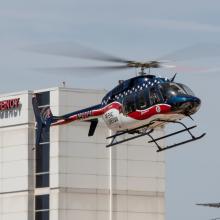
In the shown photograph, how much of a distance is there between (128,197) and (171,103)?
44.4m

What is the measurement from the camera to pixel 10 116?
426 ft

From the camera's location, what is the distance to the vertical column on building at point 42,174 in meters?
128

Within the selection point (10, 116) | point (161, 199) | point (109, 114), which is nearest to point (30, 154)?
point (10, 116)

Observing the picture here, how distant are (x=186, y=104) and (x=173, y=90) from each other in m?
1.59

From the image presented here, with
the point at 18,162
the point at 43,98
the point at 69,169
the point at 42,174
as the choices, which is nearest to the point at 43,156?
the point at 42,174

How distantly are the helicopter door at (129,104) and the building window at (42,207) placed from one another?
3953cm

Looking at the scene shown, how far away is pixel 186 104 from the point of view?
85750 millimetres

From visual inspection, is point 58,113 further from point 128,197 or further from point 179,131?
point 179,131

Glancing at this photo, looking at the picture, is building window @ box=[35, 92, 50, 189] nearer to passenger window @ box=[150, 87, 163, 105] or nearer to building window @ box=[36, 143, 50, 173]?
building window @ box=[36, 143, 50, 173]

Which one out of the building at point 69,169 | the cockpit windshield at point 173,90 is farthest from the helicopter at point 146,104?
the building at point 69,169

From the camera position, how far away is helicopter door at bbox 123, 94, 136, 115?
8888 centimetres

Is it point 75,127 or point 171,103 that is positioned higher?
point 75,127

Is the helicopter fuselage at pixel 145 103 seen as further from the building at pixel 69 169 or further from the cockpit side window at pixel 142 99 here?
the building at pixel 69 169

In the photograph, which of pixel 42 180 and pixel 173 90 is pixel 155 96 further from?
pixel 42 180
